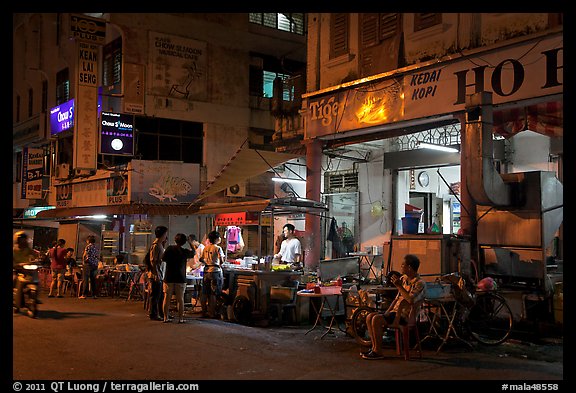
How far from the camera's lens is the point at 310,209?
13742mm

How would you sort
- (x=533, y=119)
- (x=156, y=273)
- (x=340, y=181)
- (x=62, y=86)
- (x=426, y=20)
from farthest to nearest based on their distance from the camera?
1. (x=62, y=86)
2. (x=340, y=181)
3. (x=426, y=20)
4. (x=156, y=273)
5. (x=533, y=119)

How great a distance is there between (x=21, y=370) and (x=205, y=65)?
16.2 m

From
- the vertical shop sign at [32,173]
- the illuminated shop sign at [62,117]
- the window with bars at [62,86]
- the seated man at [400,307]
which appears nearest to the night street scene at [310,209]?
the seated man at [400,307]

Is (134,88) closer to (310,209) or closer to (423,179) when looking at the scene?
(310,209)

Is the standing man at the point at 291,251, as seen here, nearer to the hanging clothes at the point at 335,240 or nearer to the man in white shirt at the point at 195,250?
the man in white shirt at the point at 195,250

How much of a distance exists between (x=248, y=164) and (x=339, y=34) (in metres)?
4.57

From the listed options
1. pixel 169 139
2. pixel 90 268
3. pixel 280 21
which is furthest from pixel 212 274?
pixel 280 21

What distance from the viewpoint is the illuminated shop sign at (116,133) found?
1995cm

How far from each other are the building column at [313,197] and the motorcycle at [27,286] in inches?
273

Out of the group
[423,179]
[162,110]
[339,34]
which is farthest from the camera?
[162,110]

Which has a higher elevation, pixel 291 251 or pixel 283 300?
pixel 291 251

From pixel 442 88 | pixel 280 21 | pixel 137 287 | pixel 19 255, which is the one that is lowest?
pixel 137 287

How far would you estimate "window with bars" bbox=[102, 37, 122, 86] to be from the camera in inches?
850

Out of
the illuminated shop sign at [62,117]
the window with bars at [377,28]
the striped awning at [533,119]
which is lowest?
the striped awning at [533,119]
